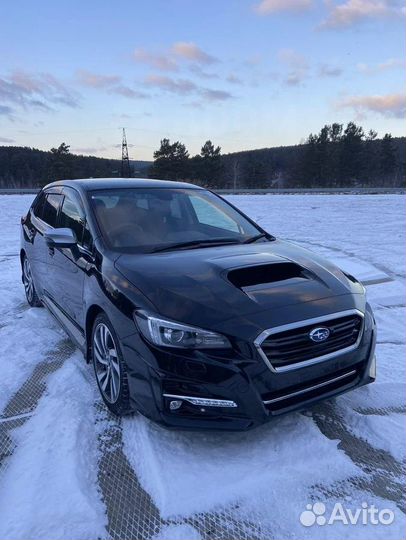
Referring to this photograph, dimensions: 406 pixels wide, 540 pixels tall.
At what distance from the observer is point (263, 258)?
3.10 m

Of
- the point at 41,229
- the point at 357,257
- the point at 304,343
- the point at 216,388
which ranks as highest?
the point at 41,229

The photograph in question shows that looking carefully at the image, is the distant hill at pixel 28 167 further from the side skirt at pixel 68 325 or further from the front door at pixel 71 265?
the front door at pixel 71 265

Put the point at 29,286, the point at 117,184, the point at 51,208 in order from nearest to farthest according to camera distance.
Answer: the point at 117,184 < the point at 51,208 < the point at 29,286

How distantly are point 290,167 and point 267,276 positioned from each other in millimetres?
73292

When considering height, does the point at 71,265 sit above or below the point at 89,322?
above

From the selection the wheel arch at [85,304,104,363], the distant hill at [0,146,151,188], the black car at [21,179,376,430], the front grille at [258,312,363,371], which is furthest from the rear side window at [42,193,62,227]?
the distant hill at [0,146,151,188]

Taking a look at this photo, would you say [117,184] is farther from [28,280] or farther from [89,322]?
[28,280]

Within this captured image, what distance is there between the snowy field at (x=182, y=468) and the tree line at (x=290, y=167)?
50.6 meters

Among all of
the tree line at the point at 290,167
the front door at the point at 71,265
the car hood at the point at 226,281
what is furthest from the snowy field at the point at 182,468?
the tree line at the point at 290,167

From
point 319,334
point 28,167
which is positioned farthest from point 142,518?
point 28,167

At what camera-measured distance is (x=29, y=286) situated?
538 cm

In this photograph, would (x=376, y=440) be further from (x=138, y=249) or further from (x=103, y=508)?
(x=138, y=249)

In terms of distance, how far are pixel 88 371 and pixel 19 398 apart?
1.95 feet

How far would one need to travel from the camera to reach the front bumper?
2.28 metres
